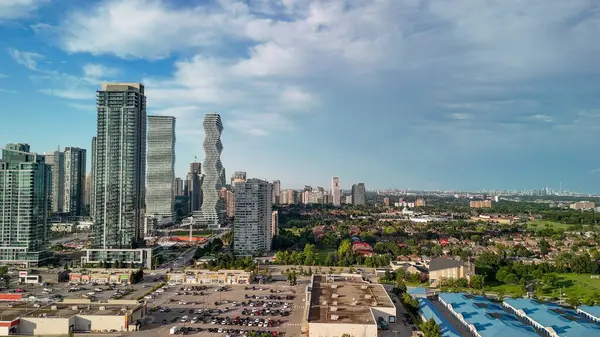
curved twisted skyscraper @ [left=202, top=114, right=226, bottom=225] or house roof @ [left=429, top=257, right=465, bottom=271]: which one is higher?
curved twisted skyscraper @ [left=202, top=114, right=226, bottom=225]

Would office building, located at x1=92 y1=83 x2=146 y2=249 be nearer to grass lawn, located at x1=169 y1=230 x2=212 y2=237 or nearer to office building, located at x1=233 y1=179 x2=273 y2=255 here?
office building, located at x1=233 y1=179 x2=273 y2=255

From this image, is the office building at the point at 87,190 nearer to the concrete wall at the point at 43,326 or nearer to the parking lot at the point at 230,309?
the parking lot at the point at 230,309

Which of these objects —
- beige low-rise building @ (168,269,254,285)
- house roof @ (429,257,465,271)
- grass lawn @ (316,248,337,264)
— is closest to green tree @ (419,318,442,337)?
house roof @ (429,257,465,271)

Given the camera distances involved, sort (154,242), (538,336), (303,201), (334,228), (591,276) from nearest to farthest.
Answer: (538,336)
(591,276)
(154,242)
(334,228)
(303,201)

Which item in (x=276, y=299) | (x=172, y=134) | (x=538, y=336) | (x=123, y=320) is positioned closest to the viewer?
(x=538, y=336)

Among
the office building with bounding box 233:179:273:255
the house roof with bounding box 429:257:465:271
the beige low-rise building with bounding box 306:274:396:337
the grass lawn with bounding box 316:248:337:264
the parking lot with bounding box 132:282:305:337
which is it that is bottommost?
the parking lot with bounding box 132:282:305:337

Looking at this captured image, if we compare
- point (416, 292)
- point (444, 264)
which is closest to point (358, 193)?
point (444, 264)

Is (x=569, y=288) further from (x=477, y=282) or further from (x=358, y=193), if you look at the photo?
(x=358, y=193)

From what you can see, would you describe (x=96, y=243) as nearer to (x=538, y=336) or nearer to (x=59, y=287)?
(x=59, y=287)

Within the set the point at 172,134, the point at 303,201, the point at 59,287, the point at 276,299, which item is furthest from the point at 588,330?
the point at 303,201
